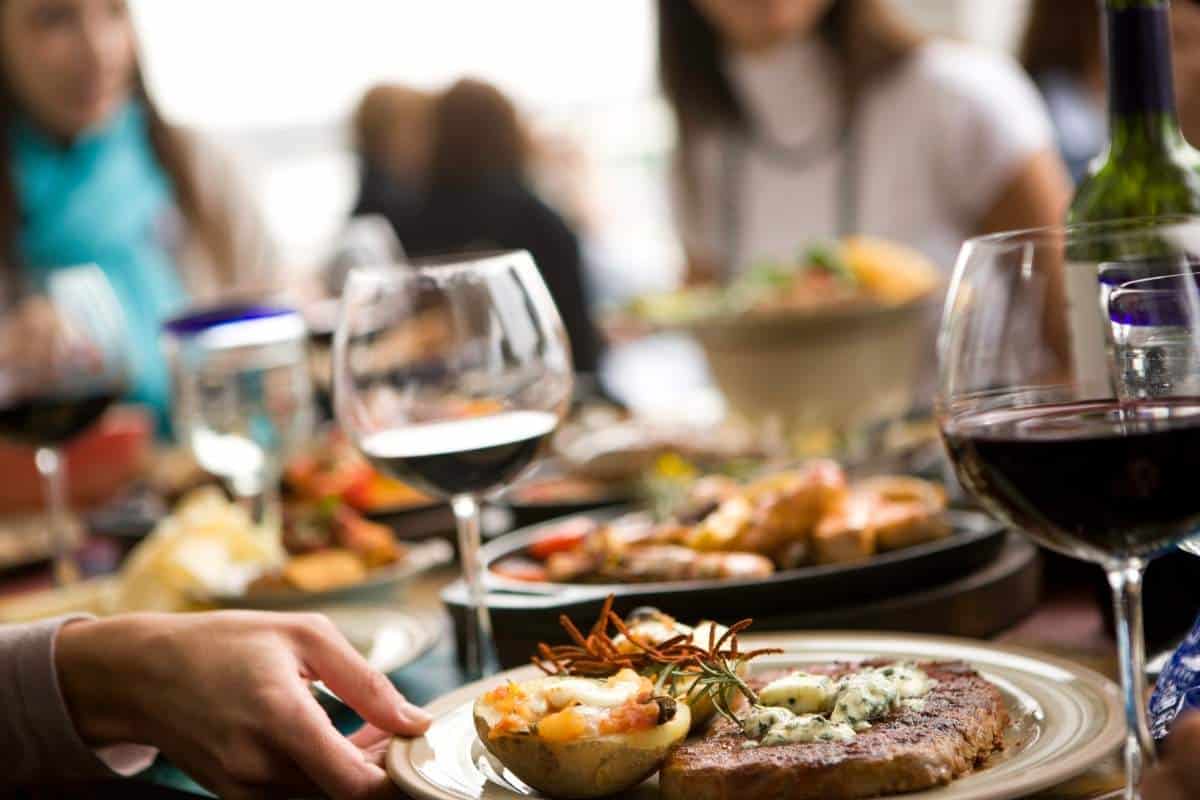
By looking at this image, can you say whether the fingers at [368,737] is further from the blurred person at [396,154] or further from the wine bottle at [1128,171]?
the blurred person at [396,154]

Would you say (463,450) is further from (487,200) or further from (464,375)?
(487,200)

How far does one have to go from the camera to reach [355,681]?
829 millimetres

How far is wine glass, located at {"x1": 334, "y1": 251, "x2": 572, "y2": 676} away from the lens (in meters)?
1.06

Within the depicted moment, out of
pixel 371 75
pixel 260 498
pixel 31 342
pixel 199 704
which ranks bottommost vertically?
pixel 260 498

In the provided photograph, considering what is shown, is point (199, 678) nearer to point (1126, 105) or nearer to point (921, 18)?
point (1126, 105)

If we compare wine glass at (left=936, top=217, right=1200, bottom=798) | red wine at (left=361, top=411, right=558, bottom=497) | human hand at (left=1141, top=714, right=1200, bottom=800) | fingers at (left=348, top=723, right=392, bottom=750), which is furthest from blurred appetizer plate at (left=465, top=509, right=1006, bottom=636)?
human hand at (left=1141, top=714, right=1200, bottom=800)

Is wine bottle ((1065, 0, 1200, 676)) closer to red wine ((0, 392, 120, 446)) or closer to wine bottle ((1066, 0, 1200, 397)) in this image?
wine bottle ((1066, 0, 1200, 397))

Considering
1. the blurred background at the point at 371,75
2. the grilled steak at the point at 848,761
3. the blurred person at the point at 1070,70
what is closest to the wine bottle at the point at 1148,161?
the grilled steak at the point at 848,761

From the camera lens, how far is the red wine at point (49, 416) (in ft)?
5.71

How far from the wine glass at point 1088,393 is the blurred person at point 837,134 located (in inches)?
92.2

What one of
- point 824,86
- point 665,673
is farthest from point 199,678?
point 824,86

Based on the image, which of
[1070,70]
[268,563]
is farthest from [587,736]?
[1070,70]

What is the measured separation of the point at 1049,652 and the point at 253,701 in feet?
1.88

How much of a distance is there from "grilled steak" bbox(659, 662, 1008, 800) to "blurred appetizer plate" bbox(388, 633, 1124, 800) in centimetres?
1
